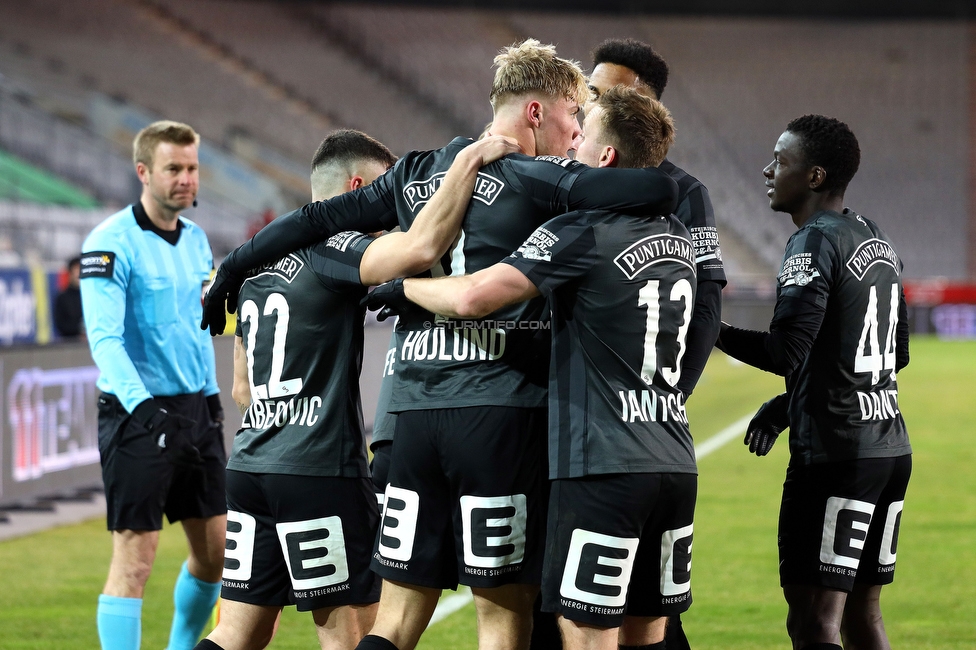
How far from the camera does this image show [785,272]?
3758 millimetres

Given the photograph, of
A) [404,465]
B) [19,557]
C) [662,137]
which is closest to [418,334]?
[404,465]

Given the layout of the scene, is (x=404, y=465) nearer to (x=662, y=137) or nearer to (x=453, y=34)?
(x=662, y=137)

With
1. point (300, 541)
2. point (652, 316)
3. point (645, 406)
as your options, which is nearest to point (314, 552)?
point (300, 541)

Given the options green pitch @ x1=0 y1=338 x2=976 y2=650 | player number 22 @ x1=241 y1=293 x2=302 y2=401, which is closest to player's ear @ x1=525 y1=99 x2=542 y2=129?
player number 22 @ x1=241 y1=293 x2=302 y2=401

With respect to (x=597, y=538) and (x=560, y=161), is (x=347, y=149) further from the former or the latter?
(x=597, y=538)

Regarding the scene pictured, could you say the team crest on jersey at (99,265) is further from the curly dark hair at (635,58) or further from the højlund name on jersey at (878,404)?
the højlund name on jersey at (878,404)

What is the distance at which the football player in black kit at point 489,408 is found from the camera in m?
3.18

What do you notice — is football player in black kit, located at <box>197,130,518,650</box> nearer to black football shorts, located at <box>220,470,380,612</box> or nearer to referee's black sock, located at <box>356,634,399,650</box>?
black football shorts, located at <box>220,470,380,612</box>

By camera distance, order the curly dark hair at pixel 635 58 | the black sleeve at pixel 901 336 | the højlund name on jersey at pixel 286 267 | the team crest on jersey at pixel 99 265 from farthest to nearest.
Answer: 1. the team crest on jersey at pixel 99 265
2. the curly dark hair at pixel 635 58
3. the black sleeve at pixel 901 336
4. the højlund name on jersey at pixel 286 267

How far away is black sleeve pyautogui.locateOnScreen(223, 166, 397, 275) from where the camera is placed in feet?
11.4

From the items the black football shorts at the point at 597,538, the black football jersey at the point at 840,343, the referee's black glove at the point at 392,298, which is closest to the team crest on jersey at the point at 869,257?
the black football jersey at the point at 840,343

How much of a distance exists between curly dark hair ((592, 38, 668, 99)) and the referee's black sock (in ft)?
7.36

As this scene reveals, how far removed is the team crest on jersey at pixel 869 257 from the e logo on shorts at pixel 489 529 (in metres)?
1.39

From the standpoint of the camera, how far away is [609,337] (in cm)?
308
